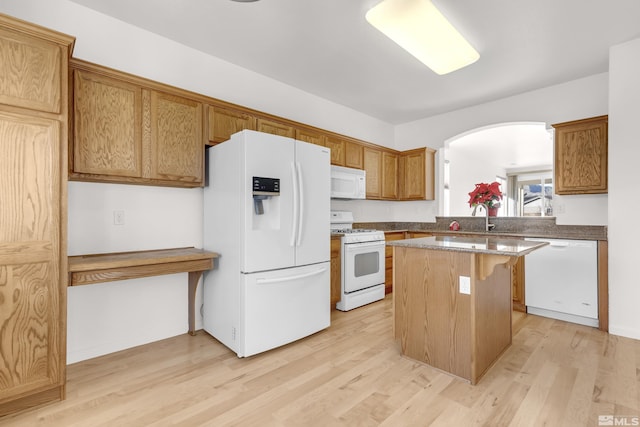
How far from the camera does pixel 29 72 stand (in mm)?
1741

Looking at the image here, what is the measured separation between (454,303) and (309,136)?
2468 millimetres

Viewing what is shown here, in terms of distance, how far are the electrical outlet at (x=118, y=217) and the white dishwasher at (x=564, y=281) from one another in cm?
413

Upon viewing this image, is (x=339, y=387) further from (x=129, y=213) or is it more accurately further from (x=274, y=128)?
(x=274, y=128)

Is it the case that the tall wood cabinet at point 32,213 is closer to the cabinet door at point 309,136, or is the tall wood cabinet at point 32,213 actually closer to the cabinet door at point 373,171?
the cabinet door at point 309,136

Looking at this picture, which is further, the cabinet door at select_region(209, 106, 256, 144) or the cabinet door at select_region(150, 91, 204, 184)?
the cabinet door at select_region(209, 106, 256, 144)

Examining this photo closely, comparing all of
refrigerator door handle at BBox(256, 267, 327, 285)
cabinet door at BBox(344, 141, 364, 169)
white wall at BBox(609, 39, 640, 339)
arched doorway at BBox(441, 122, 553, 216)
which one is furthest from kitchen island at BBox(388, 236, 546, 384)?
arched doorway at BBox(441, 122, 553, 216)

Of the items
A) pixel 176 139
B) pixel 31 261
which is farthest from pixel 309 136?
pixel 31 261

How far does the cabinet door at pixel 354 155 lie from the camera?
13.8 ft

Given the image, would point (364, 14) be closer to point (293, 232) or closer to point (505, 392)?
point (293, 232)

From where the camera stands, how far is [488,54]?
3.04 metres

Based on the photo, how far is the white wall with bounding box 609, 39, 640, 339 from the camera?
2848 millimetres

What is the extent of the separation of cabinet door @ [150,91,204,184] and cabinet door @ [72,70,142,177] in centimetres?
12

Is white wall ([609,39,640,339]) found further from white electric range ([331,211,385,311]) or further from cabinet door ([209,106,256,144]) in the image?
cabinet door ([209,106,256,144])

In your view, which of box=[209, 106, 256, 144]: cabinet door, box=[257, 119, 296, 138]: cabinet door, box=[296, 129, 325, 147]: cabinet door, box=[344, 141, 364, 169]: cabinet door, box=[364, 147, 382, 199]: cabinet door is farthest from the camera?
box=[364, 147, 382, 199]: cabinet door
